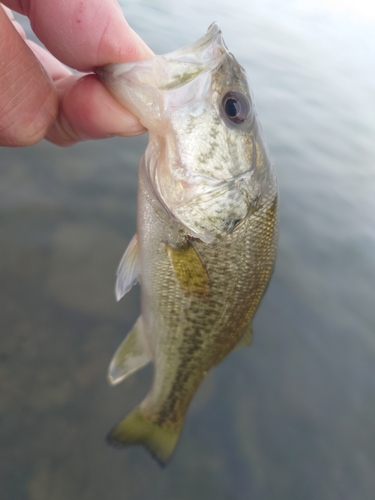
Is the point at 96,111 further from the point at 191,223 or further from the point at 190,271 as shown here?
the point at 190,271

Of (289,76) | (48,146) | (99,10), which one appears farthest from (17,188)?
(289,76)

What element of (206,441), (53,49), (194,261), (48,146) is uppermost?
(53,49)

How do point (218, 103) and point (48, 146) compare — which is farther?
point (48, 146)

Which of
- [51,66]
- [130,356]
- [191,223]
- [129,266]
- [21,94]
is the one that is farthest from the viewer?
[51,66]

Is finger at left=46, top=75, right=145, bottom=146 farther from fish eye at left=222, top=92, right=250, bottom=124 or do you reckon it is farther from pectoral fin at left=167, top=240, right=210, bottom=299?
pectoral fin at left=167, top=240, right=210, bottom=299

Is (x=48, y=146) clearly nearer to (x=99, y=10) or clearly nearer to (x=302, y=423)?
(x=99, y=10)

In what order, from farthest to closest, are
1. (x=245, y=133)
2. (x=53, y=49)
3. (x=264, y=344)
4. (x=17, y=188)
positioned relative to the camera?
1. (x=17, y=188)
2. (x=264, y=344)
3. (x=245, y=133)
4. (x=53, y=49)

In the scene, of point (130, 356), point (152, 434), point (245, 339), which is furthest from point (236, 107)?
point (152, 434)
